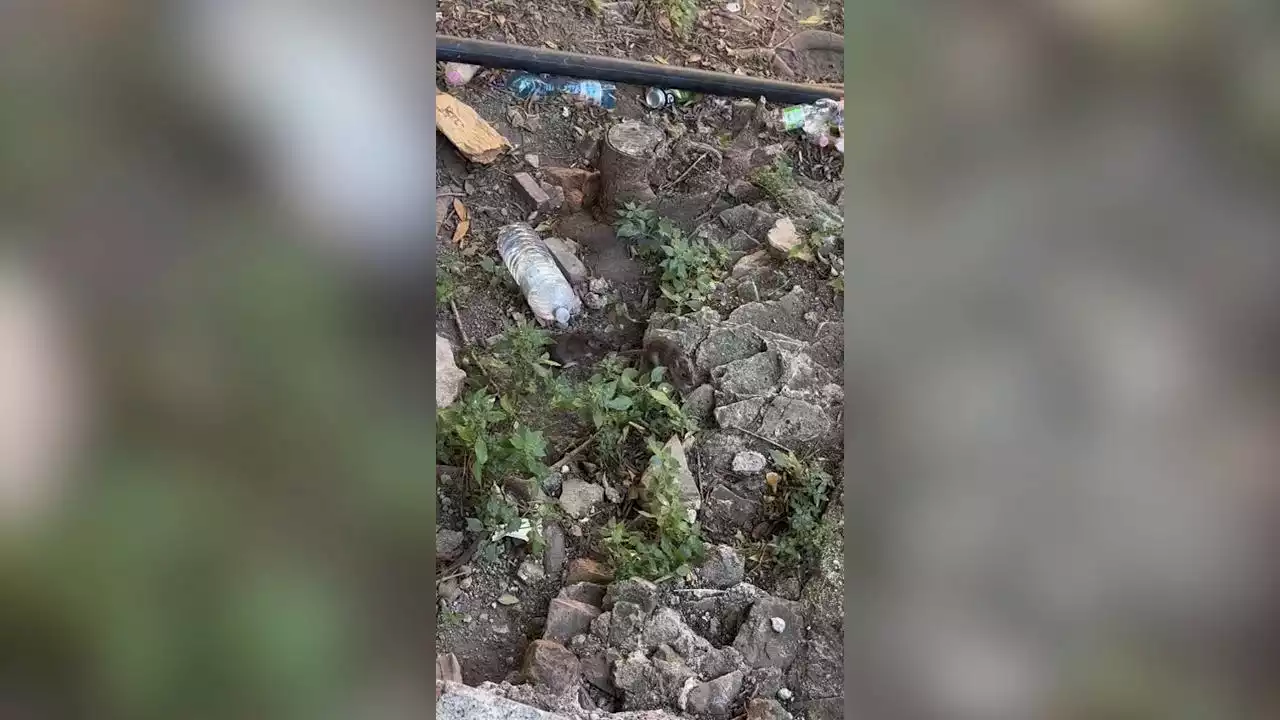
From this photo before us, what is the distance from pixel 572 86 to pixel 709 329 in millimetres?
856

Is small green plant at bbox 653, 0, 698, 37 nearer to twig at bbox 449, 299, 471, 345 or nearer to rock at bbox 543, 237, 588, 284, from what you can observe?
rock at bbox 543, 237, 588, 284

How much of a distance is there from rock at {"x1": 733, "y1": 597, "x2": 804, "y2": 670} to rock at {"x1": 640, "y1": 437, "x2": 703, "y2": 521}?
29 cm

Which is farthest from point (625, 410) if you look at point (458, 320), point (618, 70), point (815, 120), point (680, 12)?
point (680, 12)

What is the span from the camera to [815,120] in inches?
108

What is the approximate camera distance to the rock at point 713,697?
5.52 ft

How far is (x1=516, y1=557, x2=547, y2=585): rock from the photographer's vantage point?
1.97 meters

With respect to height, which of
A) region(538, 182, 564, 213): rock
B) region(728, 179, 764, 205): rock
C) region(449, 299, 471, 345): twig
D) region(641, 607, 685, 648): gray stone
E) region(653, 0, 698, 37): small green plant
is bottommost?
region(641, 607, 685, 648): gray stone

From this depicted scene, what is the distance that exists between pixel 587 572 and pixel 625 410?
409 millimetres
